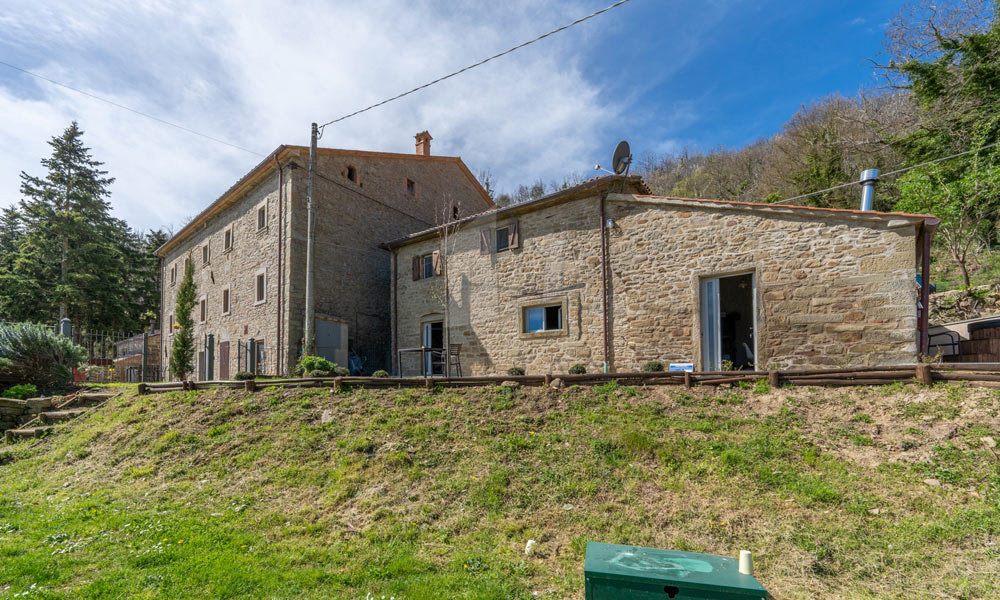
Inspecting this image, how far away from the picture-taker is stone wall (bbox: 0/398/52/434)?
10648 millimetres

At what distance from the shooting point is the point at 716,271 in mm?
9492

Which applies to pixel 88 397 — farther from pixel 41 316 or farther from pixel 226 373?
pixel 41 316

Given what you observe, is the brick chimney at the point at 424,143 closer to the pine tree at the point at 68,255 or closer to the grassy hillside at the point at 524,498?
the grassy hillside at the point at 524,498

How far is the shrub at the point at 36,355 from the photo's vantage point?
1218 centimetres

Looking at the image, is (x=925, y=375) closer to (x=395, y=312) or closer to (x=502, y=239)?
(x=502, y=239)

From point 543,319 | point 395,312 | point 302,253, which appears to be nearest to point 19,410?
point 302,253

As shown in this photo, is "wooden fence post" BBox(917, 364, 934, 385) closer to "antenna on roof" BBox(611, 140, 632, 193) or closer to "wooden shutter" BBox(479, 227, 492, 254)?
"antenna on roof" BBox(611, 140, 632, 193)

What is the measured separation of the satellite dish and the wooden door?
15.6 m

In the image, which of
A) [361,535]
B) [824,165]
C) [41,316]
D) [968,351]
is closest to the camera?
[361,535]

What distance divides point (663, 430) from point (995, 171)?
48.9 ft

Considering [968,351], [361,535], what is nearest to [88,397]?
[361,535]

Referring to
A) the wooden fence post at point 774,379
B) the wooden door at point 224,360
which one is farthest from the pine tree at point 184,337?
the wooden fence post at point 774,379

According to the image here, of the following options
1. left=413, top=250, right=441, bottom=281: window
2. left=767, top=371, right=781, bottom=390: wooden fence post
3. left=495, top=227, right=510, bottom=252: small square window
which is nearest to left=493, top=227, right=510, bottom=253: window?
left=495, top=227, right=510, bottom=252: small square window

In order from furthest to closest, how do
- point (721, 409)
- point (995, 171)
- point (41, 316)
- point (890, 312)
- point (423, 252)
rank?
point (41, 316), point (423, 252), point (995, 171), point (890, 312), point (721, 409)
